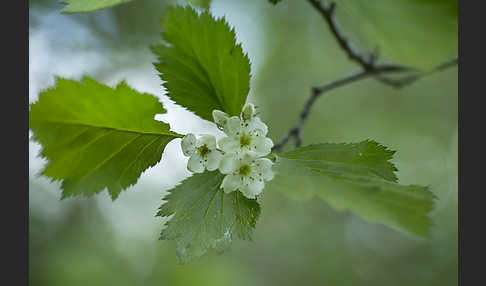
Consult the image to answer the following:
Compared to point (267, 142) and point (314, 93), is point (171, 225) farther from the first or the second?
point (314, 93)

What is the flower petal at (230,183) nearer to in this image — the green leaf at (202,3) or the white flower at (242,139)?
the white flower at (242,139)

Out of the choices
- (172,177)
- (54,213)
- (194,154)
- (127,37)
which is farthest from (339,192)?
(54,213)

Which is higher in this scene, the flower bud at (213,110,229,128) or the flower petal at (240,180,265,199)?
the flower bud at (213,110,229,128)

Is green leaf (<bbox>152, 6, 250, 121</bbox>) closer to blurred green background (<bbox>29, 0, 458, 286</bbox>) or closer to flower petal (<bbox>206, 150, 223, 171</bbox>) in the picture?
flower petal (<bbox>206, 150, 223, 171</bbox>)

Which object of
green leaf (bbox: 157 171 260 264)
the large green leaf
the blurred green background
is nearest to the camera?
the large green leaf

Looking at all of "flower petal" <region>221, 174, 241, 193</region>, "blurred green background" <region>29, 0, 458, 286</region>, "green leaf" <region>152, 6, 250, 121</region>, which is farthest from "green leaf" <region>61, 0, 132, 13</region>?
"blurred green background" <region>29, 0, 458, 286</region>

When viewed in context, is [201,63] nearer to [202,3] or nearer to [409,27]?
[202,3]

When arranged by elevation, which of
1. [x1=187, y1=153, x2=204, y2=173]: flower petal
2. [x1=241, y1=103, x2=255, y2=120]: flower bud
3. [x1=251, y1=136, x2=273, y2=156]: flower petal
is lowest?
[x1=187, y1=153, x2=204, y2=173]: flower petal
